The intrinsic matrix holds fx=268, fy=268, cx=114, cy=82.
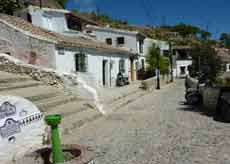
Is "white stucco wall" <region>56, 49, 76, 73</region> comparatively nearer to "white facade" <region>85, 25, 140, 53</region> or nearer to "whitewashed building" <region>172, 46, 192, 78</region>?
"white facade" <region>85, 25, 140, 53</region>

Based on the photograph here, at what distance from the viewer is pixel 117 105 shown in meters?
12.2

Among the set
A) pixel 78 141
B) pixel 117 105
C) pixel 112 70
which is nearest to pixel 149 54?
pixel 112 70

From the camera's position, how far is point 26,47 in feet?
44.9

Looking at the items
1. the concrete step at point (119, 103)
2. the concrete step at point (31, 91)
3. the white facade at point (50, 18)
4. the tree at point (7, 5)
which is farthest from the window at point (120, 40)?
the concrete step at point (31, 91)

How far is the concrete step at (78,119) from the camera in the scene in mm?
7328

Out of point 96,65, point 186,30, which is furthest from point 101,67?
point 186,30

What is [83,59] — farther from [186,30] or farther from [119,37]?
[186,30]

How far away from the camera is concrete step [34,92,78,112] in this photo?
800 centimetres

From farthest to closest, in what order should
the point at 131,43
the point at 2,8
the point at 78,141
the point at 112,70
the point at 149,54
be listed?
the point at 149,54 → the point at 131,43 → the point at 112,70 → the point at 2,8 → the point at 78,141

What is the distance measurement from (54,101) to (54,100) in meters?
0.12

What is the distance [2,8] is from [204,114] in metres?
15.8

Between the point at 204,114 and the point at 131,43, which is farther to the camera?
the point at 131,43

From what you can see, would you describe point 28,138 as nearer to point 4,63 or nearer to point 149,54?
point 4,63

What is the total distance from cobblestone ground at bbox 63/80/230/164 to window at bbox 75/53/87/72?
7.37 meters
